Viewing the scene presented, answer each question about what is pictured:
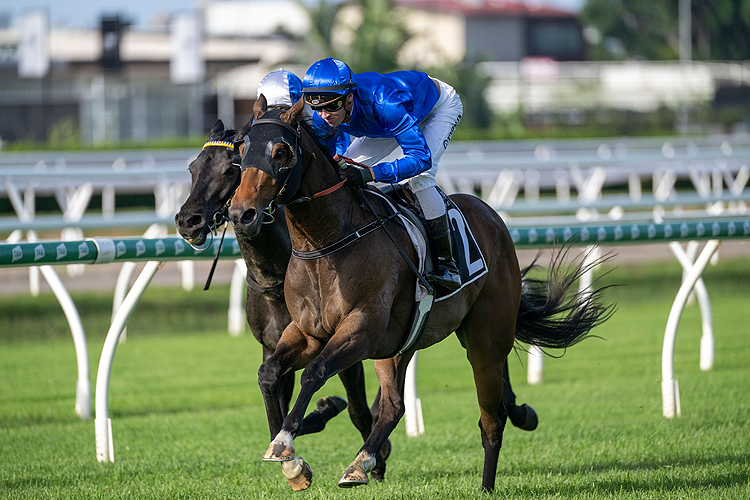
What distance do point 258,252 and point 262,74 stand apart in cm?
3261

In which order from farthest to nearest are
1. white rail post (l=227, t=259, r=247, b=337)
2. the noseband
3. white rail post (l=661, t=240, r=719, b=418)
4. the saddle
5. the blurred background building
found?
1. the blurred background building
2. white rail post (l=227, t=259, r=247, b=337)
3. white rail post (l=661, t=240, r=719, b=418)
4. the saddle
5. the noseband

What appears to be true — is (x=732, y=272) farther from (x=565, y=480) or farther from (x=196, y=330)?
(x=565, y=480)

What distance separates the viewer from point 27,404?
668 cm

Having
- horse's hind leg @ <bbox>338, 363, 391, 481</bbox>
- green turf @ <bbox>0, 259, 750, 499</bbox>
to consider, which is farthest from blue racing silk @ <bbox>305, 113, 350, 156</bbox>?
green turf @ <bbox>0, 259, 750, 499</bbox>

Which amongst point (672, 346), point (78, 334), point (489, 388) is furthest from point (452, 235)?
point (78, 334)

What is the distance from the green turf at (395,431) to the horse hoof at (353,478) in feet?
1.67

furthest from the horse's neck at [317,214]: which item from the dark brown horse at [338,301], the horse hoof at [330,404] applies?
the horse hoof at [330,404]

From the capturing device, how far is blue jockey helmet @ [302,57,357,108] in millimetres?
3850

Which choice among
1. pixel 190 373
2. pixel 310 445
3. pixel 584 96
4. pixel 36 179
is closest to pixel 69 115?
pixel 584 96

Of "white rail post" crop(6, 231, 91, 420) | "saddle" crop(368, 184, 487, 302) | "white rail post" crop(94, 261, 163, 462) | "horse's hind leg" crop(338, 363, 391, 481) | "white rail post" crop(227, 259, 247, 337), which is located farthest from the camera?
"white rail post" crop(227, 259, 247, 337)

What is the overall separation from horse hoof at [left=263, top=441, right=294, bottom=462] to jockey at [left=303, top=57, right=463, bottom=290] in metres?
1.07

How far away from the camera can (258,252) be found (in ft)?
14.7

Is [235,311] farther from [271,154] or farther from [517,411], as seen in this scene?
[271,154]

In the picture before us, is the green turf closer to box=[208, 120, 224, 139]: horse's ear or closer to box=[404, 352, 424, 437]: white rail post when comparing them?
box=[404, 352, 424, 437]: white rail post
